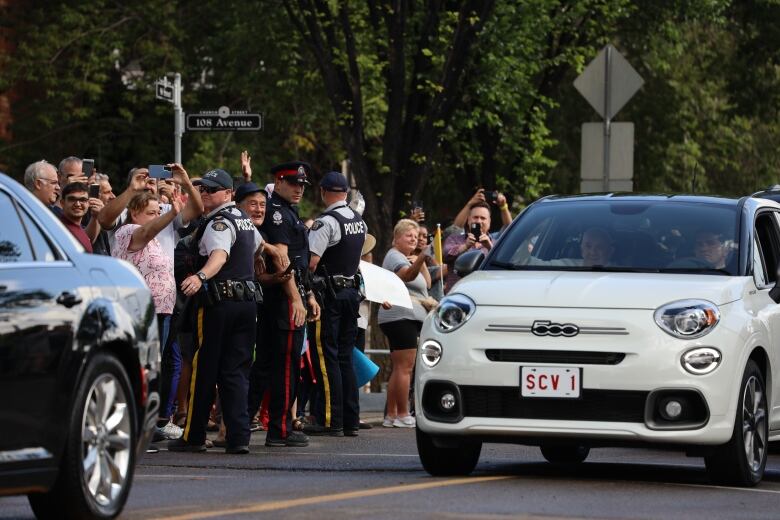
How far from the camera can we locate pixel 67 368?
26.7ft

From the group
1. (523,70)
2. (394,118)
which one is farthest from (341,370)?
(523,70)

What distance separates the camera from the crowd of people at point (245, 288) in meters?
13.0

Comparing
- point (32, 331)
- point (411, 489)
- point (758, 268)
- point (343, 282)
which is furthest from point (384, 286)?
point (32, 331)

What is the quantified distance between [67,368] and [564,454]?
5.22 m

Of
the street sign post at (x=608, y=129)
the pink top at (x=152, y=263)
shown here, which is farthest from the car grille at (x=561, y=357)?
the street sign post at (x=608, y=129)

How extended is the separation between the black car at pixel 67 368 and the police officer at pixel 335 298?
20.6ft

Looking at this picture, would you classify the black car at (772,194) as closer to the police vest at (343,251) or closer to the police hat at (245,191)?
the police vest at (343,251)

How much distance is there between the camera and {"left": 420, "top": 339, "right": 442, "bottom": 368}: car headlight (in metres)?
11.0

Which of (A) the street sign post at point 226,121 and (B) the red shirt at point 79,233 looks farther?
(A) the street sign post at point 226,121

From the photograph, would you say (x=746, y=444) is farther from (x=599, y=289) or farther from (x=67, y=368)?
(x=67, y=368)

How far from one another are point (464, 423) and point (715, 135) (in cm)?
3375

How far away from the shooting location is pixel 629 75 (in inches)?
782

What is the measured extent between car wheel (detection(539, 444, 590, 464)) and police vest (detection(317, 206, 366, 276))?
3146 millimetres

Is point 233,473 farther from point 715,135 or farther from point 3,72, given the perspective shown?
point 715,135
